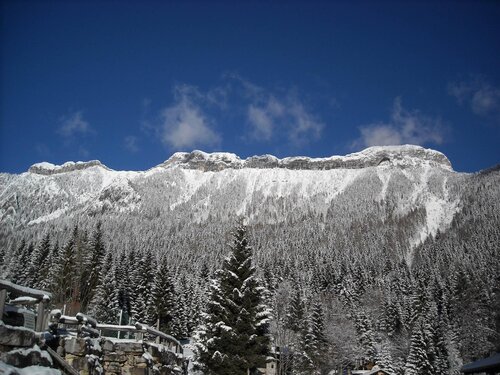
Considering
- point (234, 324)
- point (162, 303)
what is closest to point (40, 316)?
point (234, 324)

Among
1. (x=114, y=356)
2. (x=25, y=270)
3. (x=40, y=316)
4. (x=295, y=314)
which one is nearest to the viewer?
(x=40, y=316)

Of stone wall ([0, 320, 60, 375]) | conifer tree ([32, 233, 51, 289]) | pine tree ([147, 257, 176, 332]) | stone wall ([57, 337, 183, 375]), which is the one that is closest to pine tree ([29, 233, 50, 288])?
conifer tree ([32, 233, 51, 289])

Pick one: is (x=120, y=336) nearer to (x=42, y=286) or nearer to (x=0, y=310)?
(x=0, y=310)

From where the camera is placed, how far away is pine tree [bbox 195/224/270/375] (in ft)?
A: 81.4

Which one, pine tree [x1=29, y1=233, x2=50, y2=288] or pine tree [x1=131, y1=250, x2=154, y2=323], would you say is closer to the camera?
pine tree [x1=131, y1=250, x2=154, y2=323]

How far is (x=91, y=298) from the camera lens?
54.6 metres

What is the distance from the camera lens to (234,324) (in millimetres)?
25672

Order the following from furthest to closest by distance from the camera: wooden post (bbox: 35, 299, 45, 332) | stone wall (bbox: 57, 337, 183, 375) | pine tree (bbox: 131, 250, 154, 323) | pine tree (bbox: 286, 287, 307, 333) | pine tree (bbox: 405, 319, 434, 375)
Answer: pine tree (bbox: 286, 287, 307, 333) → pine tree (bbox: 131, 250, 154, 323) → pine tree (bbox: 405, 319, 434, 375) → stone wall (bbox: 57, 337, 183, 375) → wooden post (bbox: 35, 299, 45, 332)

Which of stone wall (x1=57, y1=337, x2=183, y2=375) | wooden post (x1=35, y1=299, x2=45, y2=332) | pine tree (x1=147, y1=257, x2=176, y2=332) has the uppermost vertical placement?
pine tree (x1=147, y1=257, x2=176, y2=332)

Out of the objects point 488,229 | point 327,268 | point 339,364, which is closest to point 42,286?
point 339,364

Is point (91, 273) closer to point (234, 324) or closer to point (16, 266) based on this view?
point (16, 266)

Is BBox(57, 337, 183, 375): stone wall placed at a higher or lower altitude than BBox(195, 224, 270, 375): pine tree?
lower

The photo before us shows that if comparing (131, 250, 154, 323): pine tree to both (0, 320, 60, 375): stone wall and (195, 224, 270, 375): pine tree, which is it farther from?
(0, 320, 60, 375): stone wall

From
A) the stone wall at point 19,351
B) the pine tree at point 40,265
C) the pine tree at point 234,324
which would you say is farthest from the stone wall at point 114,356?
the pine tree at point 40,265
